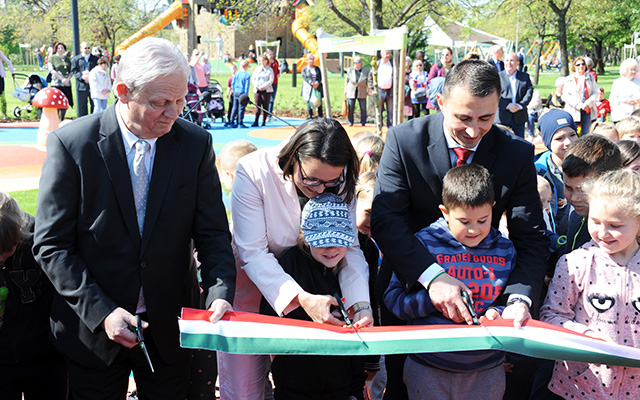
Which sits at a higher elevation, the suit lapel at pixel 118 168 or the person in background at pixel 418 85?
the person in background at pixel 418 85

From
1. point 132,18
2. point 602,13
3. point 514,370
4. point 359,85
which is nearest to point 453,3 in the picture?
point 359,85

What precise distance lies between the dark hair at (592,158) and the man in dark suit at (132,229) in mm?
2095

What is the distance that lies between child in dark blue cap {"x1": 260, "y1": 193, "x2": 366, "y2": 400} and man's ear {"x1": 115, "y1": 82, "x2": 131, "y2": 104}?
38.5 inches

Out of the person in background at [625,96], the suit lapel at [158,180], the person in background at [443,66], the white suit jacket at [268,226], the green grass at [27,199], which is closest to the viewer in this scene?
the suit lapel at [158,180]

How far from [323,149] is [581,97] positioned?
12430mm

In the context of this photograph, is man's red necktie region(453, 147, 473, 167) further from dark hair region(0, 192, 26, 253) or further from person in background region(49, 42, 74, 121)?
person in background region(49, 42, 74, 121)

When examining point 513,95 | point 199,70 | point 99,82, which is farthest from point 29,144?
point 513,95

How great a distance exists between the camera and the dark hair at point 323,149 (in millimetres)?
2889

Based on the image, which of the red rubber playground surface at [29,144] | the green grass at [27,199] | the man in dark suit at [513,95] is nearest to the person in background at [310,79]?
the red rubber playground surface at [29,144]

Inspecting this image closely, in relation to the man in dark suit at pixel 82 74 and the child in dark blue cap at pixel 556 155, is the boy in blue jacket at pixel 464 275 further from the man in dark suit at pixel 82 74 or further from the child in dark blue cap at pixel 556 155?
the man in dark suit at pixel 82 74

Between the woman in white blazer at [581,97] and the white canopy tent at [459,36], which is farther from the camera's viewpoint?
the white canopy tent at [459,36]

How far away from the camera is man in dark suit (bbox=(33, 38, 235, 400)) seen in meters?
2.55

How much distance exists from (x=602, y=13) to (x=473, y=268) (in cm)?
5393

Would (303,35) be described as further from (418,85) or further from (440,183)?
(440,183)
